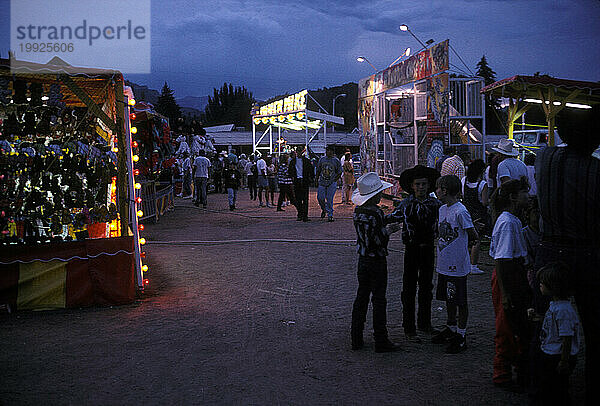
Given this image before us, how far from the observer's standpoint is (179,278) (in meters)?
8.22

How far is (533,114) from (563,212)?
42142mm

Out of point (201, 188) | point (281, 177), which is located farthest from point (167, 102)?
point (281, 177)

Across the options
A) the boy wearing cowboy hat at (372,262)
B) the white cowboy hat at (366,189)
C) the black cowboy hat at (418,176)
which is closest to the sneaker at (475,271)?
the black cowboy hat at (418,176)

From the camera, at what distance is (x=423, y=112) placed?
1631cm

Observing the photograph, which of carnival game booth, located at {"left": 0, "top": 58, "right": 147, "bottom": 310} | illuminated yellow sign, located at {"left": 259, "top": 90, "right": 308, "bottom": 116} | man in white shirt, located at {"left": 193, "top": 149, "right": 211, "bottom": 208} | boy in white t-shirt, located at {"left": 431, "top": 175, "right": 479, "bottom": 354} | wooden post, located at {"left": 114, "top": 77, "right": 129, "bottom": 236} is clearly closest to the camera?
boy in white t-shirt, located at {"left": 431, "top": 175, "right": 479, "bottom": 354}

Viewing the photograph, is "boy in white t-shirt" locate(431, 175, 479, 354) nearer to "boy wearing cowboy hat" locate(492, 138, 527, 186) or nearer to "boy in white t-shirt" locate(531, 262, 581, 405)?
"boy in white t-shirt" locate(531, 262, 581, 405)

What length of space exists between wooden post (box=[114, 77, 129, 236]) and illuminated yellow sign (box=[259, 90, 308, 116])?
18.9 m

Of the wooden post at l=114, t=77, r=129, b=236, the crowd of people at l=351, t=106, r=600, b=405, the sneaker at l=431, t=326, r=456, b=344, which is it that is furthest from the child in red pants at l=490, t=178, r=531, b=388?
the wooden post at l=114, t=77, r=129, b=236

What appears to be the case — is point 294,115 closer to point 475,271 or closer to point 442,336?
point 475,271

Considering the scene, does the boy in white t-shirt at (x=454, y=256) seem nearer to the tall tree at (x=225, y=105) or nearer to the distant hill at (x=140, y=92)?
the distant hill at (x=140, y=92)

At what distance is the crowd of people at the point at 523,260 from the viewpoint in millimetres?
3219

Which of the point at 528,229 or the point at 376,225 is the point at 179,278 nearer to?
the point at 376,225

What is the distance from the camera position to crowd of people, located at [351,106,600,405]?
322 cm

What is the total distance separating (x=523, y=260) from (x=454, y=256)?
0.81m
